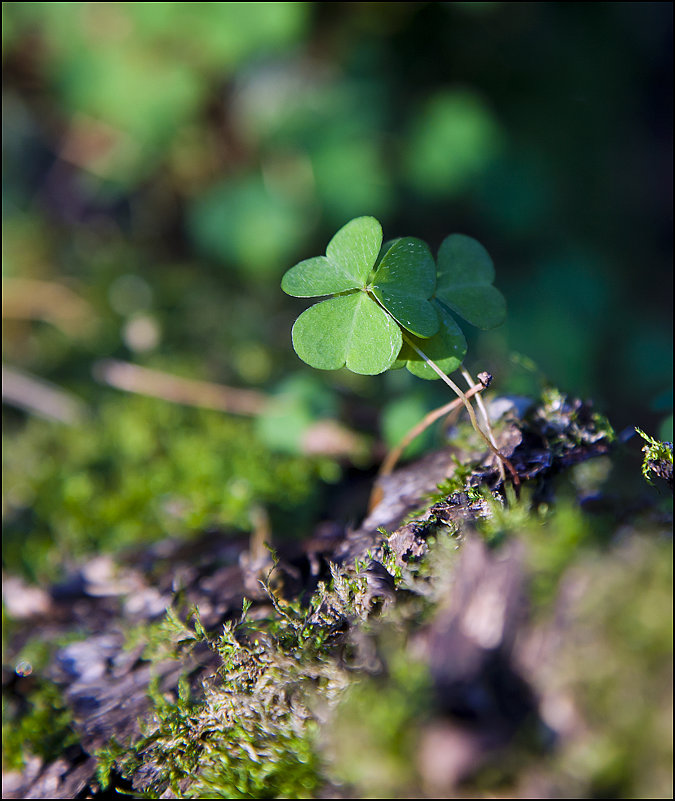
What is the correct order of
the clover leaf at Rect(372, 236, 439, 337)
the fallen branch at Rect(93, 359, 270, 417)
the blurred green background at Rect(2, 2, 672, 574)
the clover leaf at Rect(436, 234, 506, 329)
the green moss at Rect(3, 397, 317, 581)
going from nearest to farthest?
the clover leaf at Rect(372, 236, 439, 337) < the clover leaf at Rect(436, 234, 506, 329) < the green moss at Rect(3, 397, 317, 581) < the fallen branch at Rect(93, 359, 270, 417) < the blurred green background at Rect(2, 2, 672, 574)

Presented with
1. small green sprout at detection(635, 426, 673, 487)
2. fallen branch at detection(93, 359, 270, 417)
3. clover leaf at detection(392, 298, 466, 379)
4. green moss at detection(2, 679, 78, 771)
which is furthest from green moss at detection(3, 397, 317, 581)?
small green sprout at detection(635, 426, 673, 487)

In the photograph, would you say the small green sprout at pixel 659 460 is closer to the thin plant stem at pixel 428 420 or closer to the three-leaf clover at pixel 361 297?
the thin plant stem at pixel 428 420

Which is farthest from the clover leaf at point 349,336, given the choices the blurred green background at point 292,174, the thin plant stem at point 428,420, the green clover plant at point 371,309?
the blurred green background at point 292,174

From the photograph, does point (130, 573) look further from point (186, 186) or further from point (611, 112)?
point (611, 112)

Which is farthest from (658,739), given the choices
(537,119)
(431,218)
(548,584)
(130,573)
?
(537,119)

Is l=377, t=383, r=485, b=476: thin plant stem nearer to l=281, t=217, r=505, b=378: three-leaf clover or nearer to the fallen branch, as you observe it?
l=281, t=217, r=505, b=378: three-leaf clover

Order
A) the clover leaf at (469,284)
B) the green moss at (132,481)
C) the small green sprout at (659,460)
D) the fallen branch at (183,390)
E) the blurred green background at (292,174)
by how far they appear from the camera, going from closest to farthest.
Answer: the small green sprout at (659,460) → the clover leaf at (469,284) → the green moss at (132,481) → the fallen branch at (183,390) → the blurred green background at (292,174)
